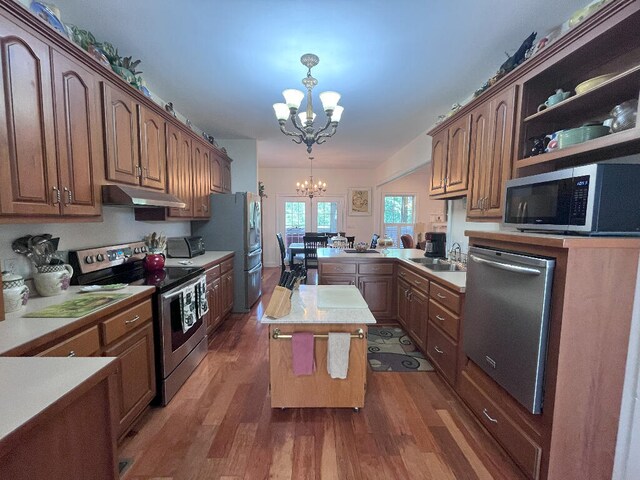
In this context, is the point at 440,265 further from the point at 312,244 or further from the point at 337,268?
the point at 312,244

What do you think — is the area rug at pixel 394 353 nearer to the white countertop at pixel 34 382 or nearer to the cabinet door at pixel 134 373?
the cabinet door at pixel 134 373

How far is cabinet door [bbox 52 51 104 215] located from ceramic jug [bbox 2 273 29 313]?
0.41 m

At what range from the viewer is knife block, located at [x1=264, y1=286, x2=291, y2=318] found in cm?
158

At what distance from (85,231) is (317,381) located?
2.10m

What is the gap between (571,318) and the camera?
1.17 m

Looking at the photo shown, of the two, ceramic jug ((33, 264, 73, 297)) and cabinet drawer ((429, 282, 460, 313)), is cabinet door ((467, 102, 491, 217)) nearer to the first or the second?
cabinet drawer ((429, 282, 460, 313))

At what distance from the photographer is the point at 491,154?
79.7 inches

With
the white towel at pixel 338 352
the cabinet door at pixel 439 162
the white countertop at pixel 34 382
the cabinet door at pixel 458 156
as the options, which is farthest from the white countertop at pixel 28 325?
the cabinet door at pixel 439 162

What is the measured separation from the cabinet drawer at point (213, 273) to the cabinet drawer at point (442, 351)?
7.50 ft

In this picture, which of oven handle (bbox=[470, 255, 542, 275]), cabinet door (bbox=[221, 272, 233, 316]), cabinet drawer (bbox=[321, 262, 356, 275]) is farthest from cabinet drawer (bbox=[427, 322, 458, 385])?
cabinet door (bbox=[221, 272, 233, 316])

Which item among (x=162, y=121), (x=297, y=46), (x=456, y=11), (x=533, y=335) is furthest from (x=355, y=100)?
(x=533, y=335)

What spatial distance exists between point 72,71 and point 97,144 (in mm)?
412

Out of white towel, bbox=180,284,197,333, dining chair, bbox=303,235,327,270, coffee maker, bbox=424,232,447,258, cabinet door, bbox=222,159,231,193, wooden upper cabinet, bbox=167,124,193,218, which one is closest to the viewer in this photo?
white towel, bbox=180,284,197,333

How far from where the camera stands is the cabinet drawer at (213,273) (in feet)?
9.50
